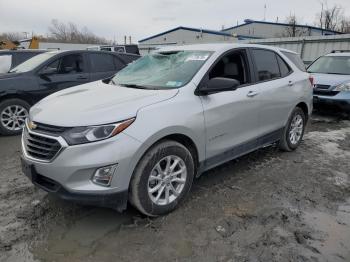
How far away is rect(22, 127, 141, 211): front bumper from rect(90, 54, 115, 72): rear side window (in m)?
4.94

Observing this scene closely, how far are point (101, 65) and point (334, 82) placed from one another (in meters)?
5.58

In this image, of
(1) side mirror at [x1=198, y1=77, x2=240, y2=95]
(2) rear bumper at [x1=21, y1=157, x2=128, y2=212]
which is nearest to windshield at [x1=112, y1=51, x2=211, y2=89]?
(1) side mirror at [x1=198, y1=77, x2=240, y2=95]

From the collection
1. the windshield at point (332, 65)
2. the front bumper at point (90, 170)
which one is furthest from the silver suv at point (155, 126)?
the windshield at point (332, 65)

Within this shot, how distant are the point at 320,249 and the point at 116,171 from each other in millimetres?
1911

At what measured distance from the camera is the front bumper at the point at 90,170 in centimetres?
285

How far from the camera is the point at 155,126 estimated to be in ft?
10.2

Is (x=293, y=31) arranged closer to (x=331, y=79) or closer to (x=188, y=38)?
(x=188, y=38)

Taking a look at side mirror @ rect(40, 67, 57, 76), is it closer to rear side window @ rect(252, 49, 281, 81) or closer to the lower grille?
rear side window @ rect(252, 49, 281, 81)

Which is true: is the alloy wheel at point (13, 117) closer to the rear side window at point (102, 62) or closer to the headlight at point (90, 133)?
the rear side window at point (102, 62)

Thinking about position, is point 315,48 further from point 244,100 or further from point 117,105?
point 117,105

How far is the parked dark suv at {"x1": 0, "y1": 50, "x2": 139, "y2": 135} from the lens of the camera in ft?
21.5

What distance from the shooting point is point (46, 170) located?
9.77 ft

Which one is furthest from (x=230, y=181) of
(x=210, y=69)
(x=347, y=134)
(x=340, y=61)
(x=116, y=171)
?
(x=340, y=61)

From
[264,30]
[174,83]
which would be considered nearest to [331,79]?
[174,83]
